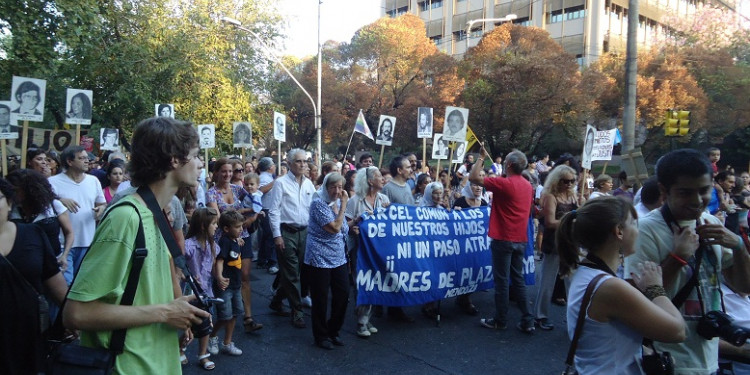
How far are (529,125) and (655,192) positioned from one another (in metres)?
23.4

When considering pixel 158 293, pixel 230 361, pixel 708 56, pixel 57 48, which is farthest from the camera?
pixel 708 56

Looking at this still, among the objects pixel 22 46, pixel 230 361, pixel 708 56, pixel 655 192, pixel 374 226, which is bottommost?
pixel 230 361

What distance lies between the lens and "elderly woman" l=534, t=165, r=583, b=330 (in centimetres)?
607

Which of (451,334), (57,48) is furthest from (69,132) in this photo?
(451,334)

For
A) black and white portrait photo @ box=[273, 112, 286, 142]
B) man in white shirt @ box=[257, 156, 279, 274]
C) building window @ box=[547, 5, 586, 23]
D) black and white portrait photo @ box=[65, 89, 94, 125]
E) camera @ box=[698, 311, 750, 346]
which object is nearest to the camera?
camera @ box=[698, 311, 750, 346]

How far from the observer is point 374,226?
20.1 feet

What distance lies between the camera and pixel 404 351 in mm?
5508

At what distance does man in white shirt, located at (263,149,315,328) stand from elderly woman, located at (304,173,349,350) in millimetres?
674

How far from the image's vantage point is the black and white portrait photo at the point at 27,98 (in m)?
8.48

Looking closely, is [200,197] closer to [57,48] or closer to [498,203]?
[498,203]

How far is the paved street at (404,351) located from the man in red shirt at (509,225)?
400mm

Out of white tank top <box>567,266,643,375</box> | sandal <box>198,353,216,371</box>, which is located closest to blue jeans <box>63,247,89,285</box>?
sandal <box>198,353,216,371</box>

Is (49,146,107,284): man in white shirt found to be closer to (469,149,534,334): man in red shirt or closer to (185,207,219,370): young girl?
(185,207,219,370): young girl

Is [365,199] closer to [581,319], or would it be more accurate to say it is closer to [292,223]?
[292,223]
